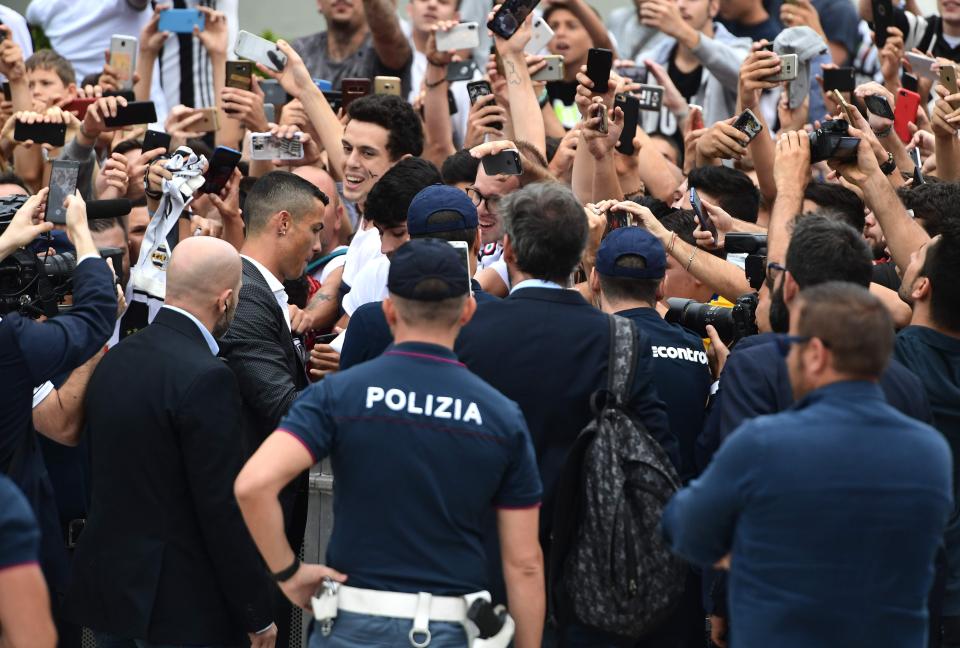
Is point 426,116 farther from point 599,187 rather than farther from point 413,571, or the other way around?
point 413,571

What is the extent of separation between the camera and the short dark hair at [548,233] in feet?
13.8

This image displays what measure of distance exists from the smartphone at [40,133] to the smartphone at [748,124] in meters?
3.21

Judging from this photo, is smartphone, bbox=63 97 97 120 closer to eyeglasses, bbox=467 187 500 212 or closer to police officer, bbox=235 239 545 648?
eyeglasses, bbox=467 187 500 212

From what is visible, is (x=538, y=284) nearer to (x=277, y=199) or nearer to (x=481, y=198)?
(x=277, y=199)

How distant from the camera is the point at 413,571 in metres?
3.51

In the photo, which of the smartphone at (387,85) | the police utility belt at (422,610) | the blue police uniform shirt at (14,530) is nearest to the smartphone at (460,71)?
the smartphone at (387,85)

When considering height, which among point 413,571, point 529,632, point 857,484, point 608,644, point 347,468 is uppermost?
point 857,484

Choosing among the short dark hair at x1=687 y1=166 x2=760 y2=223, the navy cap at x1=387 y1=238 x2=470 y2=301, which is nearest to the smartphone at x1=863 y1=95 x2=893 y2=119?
the short dark hair at x1=687 y1=166 x2=760 y2=223

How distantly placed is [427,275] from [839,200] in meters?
2.86

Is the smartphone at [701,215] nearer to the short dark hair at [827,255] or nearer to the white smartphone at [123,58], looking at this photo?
the short dark hair at [827,255]

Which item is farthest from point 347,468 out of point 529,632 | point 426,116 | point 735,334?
point 426,116

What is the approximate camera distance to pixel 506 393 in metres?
4.08

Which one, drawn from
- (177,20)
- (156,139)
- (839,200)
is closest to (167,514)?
(156,139)

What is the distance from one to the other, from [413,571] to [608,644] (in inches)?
33.8
